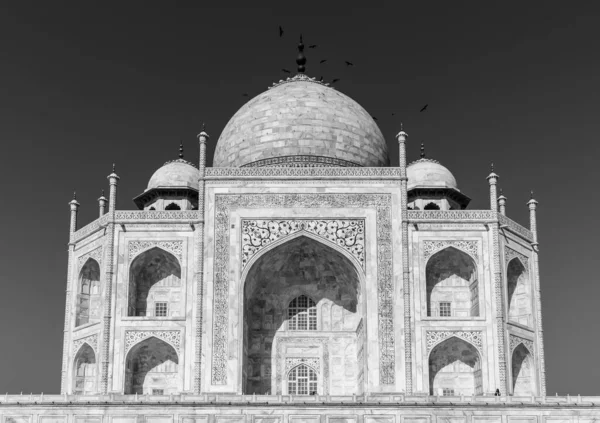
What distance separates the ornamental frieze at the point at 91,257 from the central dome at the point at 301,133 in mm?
5538

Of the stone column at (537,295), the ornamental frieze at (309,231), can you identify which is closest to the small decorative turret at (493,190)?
the stone column at (537,295)

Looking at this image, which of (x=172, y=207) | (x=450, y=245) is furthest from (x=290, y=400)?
(x=172, y=207)

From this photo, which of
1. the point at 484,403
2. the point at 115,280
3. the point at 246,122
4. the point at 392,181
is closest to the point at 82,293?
the point at 115,280

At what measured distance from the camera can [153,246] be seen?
91.1 ft

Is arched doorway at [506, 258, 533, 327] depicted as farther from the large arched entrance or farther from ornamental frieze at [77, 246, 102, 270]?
ornamental frieze at [77, 246, 102, 270]

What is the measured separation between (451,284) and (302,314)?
4.59 meters

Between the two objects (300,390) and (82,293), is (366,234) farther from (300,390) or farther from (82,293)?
(82,293)

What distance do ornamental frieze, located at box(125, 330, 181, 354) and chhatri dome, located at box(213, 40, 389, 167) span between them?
6727 millimetres

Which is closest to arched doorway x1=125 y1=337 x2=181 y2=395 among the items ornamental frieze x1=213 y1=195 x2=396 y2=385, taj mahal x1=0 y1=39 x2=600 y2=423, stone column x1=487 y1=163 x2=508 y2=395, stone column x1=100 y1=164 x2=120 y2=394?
taj mahal x1=0 y1=39 x2=600 y2=423

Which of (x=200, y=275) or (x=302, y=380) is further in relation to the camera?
(x=302, y=380)

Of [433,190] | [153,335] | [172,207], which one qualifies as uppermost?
[433,190]

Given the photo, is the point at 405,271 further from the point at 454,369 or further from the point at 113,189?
the point at 113,189

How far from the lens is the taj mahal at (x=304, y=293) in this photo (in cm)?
2656

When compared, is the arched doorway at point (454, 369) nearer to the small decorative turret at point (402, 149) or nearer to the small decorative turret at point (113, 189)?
the small decorative turret at point (402, 149)
